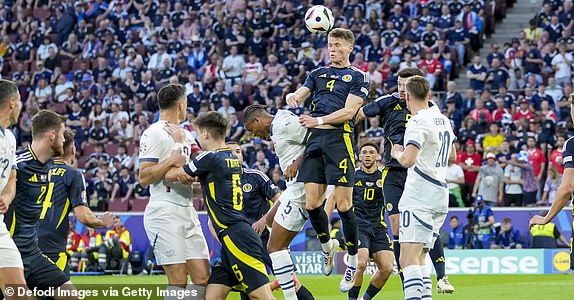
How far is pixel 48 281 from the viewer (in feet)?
31.3

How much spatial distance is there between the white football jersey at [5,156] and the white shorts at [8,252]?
0.39ft

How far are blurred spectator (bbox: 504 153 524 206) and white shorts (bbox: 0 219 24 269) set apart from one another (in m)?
17.0

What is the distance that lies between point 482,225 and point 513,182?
1629mm

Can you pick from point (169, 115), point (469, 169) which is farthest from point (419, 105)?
point (469, 169)

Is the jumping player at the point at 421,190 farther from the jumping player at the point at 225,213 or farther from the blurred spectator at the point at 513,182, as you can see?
the blurred spectator at the point at 513,182

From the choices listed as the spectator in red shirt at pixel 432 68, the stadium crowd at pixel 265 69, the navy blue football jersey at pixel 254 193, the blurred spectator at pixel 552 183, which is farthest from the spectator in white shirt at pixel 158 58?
the navy blue football jersey at pixel 254 193

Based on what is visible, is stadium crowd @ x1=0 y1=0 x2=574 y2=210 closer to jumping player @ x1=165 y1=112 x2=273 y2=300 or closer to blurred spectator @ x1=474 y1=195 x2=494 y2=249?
blurred spectator @ x1=474 y1=195 x2=494 y2=249

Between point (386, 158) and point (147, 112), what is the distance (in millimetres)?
18509

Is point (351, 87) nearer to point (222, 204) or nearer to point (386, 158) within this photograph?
point (386, 158)

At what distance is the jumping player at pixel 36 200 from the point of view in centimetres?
956

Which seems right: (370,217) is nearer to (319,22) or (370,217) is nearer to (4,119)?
(319,22)

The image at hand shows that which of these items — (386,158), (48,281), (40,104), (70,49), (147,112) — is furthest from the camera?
(70,49)

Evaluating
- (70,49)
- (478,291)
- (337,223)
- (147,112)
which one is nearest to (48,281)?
(478,291)
